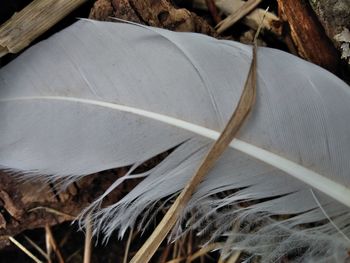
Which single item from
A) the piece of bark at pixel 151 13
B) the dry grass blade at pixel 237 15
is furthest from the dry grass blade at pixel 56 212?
the dry grass blade at pixel 237 15

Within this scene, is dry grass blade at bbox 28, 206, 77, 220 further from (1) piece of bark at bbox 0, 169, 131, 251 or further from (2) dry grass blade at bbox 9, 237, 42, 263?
(2) dry grass blade at bbox 9, 237, 42, 263

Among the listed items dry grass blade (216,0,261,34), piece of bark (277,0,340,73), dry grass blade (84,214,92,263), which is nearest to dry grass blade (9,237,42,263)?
dry grass blade (84,214,92,263)

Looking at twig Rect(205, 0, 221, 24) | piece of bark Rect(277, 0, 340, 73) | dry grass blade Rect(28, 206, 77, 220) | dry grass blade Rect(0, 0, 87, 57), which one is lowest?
dry grass blade Rect(28, 206, 77, 220)

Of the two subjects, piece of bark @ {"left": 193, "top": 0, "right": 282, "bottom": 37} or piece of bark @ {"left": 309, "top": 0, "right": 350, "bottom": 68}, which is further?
piece of bark @ {"left": 193, "top": 0, "right": 282, "bottom": 37}

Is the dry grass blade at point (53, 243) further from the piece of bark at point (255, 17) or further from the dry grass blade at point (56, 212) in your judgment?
the piece of bark at point (255, 17)

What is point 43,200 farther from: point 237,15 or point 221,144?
point 237,15

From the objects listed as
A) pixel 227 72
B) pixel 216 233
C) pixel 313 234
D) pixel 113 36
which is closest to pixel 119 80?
pixel 113 36

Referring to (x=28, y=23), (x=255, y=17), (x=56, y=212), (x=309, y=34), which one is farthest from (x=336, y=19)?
(x=56, y=212)
